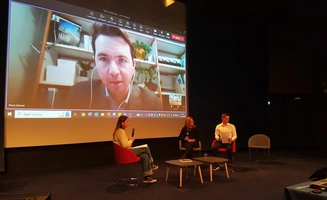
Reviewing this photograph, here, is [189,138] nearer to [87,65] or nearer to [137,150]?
[137,150]

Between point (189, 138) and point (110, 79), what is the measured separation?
1899 mm

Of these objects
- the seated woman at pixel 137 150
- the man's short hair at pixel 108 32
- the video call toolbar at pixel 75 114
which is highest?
the man's short hair at pixel 108 32

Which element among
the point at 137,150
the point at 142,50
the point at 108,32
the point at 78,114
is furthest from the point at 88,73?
the point at 137,150

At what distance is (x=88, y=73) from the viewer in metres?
4.60

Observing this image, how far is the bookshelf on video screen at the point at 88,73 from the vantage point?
3.97 meters

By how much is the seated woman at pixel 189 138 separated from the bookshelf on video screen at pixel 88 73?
0.92 m

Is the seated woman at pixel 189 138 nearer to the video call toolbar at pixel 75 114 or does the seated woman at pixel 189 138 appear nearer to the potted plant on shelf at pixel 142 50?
the video call toolbar at pixel 75 114

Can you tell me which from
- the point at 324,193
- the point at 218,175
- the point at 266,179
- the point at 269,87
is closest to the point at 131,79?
the point at 218,175

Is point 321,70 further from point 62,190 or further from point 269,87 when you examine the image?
point 62,190

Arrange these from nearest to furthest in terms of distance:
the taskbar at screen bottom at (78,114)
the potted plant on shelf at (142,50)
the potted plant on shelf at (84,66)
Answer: the taskbar at screen bottom at (78,114)
the potted plant on shelf at (84,66)
the potted plant on shelf at (142,50)

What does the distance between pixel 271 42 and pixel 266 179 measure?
5528 millimetres

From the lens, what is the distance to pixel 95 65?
4684 mm

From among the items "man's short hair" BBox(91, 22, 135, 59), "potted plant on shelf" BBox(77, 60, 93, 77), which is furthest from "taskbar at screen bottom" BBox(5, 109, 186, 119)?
"man's short hair" BBox(91, 22, 135, 59)

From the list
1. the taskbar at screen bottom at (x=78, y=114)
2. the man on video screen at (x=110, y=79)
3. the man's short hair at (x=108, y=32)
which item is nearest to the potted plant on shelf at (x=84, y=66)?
the man on video screen at (x=110, y=79)
